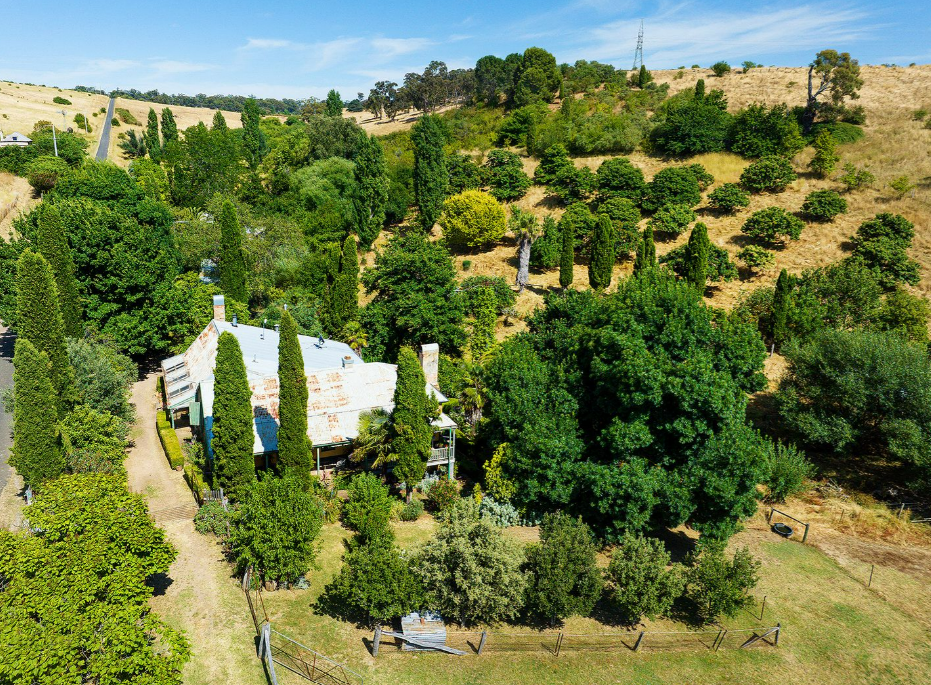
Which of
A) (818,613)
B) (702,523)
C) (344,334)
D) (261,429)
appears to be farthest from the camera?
(344,334)

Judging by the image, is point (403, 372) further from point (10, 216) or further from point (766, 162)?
point (10, 216)

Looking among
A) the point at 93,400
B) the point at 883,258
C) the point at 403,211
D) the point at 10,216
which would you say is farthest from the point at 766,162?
the point at 10,216

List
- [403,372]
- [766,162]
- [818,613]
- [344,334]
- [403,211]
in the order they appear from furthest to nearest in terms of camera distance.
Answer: [403,211], [766,162], [344,334], [403,372], [818,613]

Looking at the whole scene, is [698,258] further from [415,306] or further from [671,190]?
[415,306]

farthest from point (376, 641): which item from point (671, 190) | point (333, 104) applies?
point (333, 104)

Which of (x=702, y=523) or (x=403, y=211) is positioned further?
(x=403, y=211)

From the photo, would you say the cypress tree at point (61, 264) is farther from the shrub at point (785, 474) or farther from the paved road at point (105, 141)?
the paved road at point (105, 141)

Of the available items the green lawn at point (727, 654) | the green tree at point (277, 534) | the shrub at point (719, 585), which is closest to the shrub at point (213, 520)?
the green tree at point (277, 534)

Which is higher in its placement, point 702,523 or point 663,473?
point 663,473
